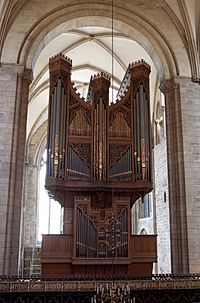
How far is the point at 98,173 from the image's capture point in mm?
10477

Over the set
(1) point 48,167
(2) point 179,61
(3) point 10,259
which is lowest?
(3) point 10,259

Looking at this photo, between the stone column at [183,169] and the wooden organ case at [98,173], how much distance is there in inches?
30.9

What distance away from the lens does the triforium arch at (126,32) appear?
11.4 metres

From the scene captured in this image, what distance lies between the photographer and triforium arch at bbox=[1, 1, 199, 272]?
449 inches

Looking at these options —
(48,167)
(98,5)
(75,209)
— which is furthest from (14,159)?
(98,5)

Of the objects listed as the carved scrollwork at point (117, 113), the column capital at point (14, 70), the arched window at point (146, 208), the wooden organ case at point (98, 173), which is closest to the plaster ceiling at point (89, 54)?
the wooden organ case at point (98, 173)

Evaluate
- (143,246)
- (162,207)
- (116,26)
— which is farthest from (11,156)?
(162,207)

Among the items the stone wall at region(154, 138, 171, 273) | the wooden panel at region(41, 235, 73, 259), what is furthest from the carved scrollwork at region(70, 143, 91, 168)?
the stone wall at region(154, 138, 171, 273)

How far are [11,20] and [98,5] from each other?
2.89 metres

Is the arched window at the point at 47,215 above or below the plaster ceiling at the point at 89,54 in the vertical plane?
below

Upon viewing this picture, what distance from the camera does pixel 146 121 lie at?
1140 centimetres

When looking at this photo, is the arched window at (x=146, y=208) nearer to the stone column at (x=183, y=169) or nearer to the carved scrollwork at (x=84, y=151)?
the stone column at (x=183, y=169)

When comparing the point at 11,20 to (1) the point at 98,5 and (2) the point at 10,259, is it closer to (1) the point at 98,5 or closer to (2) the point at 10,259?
(1) the point at 98,5

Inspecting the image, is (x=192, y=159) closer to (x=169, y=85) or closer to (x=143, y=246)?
(x=169, y=85)
